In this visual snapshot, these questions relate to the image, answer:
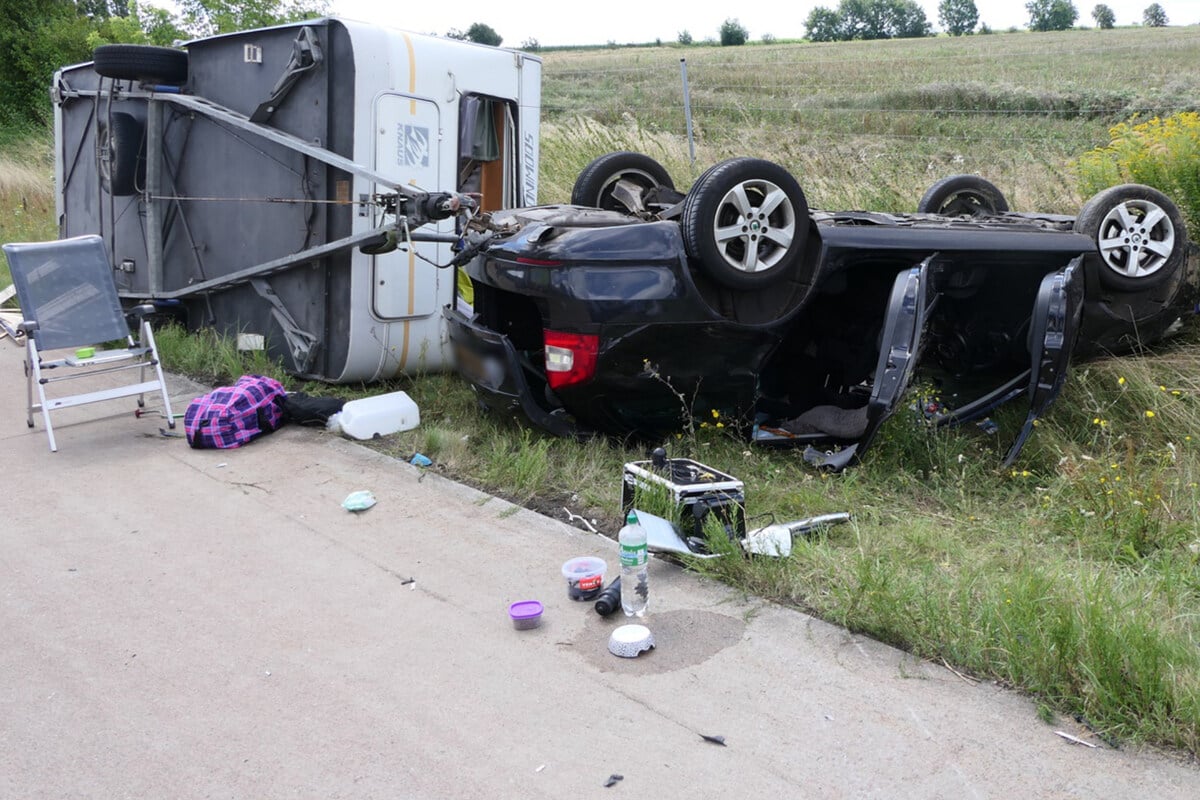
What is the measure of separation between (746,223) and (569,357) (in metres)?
1.10

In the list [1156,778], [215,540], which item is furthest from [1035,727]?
[215,540]

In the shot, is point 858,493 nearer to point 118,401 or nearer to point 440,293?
point 440,293

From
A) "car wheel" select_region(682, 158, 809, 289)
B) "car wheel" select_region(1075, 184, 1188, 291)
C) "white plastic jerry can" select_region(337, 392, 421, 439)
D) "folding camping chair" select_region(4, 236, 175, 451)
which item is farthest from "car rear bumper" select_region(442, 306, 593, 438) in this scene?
"car wheel" select_region(1075, 184, 1188, 291)

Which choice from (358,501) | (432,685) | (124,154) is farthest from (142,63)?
(432,685)

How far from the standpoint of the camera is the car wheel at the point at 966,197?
749cm

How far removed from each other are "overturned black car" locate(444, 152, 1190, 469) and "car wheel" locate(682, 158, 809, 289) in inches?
0.4

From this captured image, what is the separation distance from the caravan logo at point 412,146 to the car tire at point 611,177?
3.55 ft

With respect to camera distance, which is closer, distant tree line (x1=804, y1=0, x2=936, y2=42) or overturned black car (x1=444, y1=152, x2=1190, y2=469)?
overturned black car (x1=444, y1=152, x2=1190, y2=469)

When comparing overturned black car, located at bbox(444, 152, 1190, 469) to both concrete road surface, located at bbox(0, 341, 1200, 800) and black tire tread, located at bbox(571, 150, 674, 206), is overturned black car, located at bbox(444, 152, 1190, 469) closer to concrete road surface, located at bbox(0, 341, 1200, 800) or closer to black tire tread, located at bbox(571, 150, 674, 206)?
black tire tread, located at bbox(571, 150, 674, 206)

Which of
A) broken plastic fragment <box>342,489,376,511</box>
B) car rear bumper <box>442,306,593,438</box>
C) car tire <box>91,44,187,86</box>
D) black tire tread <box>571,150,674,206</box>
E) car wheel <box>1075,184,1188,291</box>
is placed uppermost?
car tire <box>91,44,187,86</box>

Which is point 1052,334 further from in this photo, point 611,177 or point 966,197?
point 611,177

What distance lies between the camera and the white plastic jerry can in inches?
254

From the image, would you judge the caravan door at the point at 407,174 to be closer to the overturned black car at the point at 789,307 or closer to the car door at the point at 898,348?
the overturned black car at the point at 789,307

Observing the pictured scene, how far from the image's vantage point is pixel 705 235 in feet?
17.4
